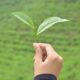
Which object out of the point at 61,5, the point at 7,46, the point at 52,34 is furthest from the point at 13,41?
the point at 61,5

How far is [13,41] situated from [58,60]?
2.62 meters

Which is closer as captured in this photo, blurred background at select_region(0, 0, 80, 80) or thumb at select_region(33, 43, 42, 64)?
thumb at select_region(33, 43, 42, 64)

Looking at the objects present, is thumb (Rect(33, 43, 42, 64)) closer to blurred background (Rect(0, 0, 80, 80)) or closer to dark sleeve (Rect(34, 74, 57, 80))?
dark sleeve (Rect(34, 74, 57, 80))

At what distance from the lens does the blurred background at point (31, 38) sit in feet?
8.87

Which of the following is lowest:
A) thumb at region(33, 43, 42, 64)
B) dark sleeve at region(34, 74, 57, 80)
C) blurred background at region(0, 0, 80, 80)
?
blurred background at region(0, 0, 80, 80)

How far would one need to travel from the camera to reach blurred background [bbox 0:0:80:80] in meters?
2.70

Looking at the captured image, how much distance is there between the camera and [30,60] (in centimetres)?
289

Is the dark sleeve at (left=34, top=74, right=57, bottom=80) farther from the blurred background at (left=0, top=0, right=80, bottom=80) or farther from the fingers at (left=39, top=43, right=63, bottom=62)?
the blurred background at (left=0, top=0, right=80, bottom=80)

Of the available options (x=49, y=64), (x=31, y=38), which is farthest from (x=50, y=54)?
(x=31, y=38)

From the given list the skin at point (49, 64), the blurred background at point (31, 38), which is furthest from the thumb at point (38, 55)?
the blurred background at point (31, 38)

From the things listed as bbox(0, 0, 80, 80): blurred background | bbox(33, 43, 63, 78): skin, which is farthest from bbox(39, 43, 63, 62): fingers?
bbox(0, 0, 80, 80): blurred background

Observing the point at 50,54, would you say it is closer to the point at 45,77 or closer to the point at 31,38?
the point at 45,77

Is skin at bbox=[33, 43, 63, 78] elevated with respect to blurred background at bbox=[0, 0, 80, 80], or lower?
elevated

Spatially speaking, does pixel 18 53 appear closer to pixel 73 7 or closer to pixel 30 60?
pixel 30 60
